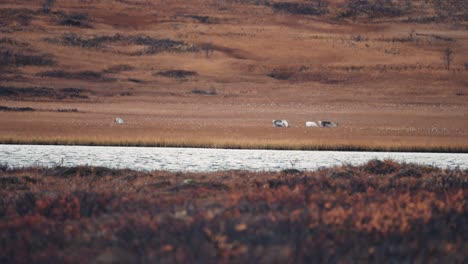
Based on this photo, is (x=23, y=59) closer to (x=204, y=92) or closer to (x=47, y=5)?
(x=204, y=92)

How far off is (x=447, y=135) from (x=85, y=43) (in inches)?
2881

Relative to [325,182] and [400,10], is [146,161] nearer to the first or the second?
[325,182]

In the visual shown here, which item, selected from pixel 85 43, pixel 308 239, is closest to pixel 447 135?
pixel 308 239

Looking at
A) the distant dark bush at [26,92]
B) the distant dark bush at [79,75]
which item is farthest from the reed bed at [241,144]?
the distant dark bush at [79,75]

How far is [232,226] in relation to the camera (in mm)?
9797

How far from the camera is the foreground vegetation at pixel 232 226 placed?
8852 mm

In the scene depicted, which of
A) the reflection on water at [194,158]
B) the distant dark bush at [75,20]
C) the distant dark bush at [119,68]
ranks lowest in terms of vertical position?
the reflection on water at [194,158]

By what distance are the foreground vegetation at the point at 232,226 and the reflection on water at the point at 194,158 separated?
11.2m

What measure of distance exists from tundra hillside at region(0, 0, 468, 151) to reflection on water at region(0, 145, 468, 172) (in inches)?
57.2

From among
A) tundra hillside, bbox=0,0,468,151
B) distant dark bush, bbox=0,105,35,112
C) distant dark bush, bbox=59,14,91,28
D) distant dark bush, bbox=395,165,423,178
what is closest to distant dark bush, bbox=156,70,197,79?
tundra hillside, bbox=0,0,468,151

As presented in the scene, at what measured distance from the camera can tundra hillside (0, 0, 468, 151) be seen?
42.8 m

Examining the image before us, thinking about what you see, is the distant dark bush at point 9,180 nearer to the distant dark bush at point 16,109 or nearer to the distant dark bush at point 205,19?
the distant dark bush at point 16,109

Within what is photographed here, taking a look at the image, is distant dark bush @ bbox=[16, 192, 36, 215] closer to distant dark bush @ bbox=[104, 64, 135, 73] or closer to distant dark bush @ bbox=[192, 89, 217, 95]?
distant dark bush @ bbox=[192, 89, 217, 95]

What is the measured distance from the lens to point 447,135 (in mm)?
42250
